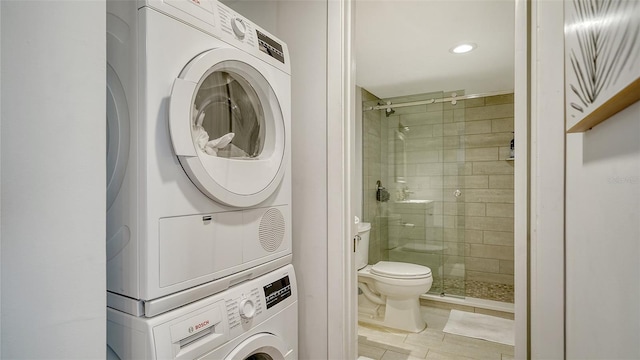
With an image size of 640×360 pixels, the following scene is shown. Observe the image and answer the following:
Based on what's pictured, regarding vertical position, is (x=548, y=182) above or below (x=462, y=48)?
below

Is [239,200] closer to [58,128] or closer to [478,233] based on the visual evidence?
[58,128]

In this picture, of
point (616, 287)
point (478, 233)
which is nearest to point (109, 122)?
point (616, 287)

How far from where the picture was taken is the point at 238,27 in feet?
3.61

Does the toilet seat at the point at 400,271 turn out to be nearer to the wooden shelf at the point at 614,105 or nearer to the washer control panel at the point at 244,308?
the washer control panel at the point at 244,308

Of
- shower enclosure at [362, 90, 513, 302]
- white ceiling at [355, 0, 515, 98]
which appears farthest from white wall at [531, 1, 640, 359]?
shower enclosure at [362, 90, 513, 302]

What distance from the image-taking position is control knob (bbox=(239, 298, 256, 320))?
1049 millimetres

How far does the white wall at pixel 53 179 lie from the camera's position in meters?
0.63

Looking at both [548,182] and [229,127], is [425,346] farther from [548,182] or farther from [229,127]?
[229,127]

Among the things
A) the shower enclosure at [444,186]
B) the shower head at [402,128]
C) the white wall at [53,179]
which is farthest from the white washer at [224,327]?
the shower head at [402,128]

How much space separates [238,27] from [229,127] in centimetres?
36

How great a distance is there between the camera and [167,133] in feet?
2.81

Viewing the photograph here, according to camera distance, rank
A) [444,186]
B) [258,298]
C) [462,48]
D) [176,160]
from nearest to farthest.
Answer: [176,160], [258,298], [462,48], [444,186]

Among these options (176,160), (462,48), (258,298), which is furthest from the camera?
(462,48)

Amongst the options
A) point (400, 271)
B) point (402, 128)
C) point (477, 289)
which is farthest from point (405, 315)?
point (402, 128)
